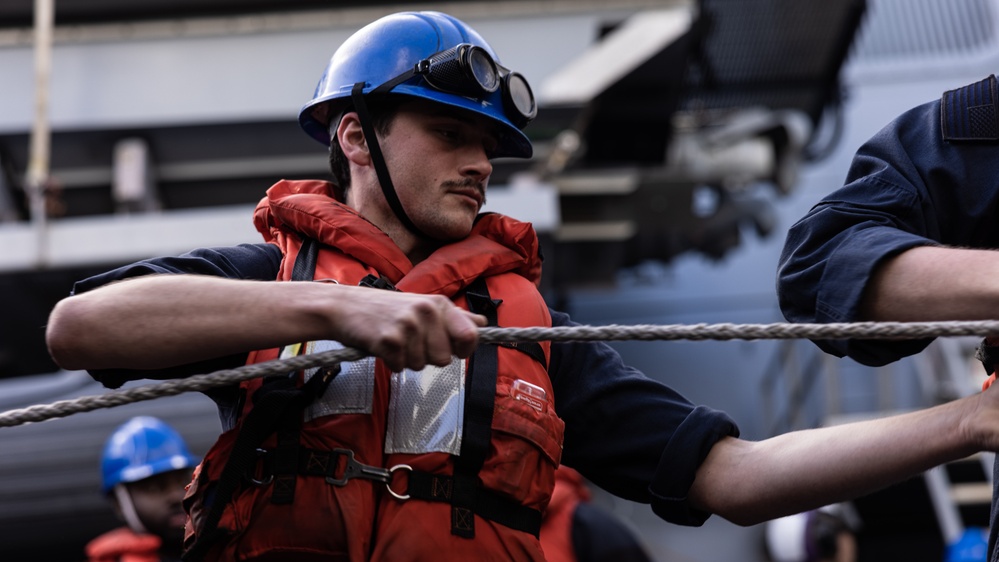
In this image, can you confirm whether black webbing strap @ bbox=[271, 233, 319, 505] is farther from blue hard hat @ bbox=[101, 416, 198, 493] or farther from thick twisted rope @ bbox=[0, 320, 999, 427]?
blue hard hat @ bbox=[101, 416, 198, 493]

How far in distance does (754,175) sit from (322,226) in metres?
7.01

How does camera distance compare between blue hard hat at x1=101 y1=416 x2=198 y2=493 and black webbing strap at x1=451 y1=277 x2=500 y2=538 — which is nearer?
black webbing strap at x1=451 y1=277 x2=500 y2=538

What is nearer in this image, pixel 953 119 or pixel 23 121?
pixel 953 119

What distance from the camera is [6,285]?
7949 mm

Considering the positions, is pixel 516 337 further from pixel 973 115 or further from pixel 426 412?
pixel 973 115

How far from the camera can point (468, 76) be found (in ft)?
8.17

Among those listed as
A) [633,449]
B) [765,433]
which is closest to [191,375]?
[633,449]

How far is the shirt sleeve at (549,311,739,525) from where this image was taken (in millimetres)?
2395

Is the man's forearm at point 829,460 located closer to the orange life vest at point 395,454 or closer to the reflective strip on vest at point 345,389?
the orange life vest at point 395,454

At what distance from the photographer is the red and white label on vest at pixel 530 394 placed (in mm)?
2242

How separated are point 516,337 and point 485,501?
34 cm

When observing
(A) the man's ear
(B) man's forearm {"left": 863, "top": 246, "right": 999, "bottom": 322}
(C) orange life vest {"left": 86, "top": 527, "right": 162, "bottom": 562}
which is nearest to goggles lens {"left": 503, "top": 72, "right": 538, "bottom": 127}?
(A) the man's ear

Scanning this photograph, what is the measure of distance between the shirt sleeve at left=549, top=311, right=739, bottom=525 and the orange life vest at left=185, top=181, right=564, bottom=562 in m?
0.18

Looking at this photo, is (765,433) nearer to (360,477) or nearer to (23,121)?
(23,121)
